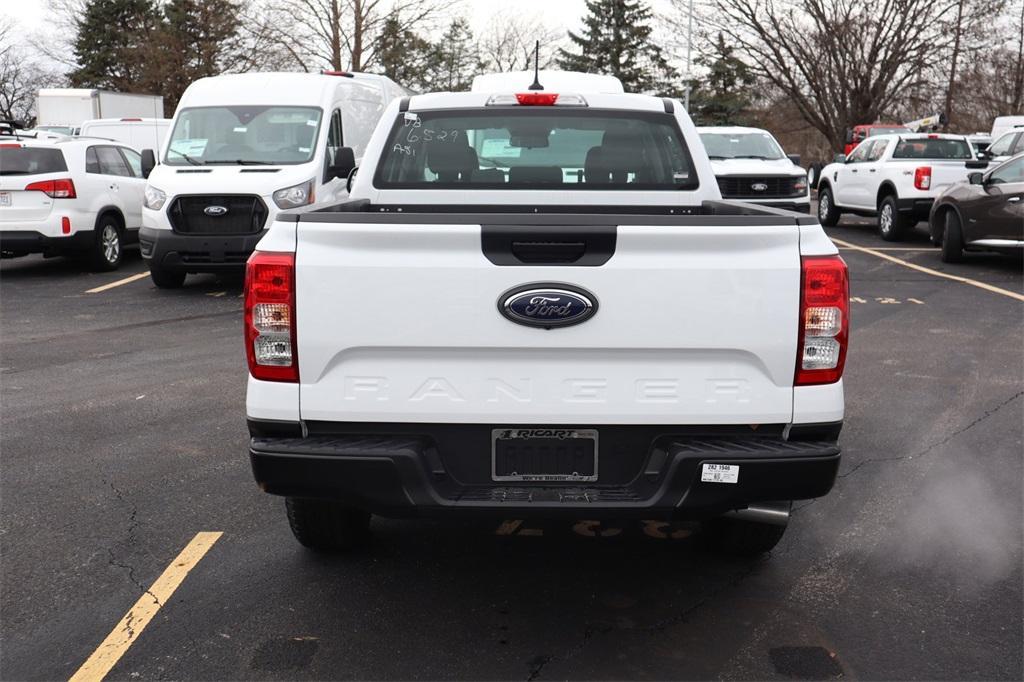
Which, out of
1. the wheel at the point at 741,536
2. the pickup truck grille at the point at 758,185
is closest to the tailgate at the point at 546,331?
the wheel at the point at 741,536

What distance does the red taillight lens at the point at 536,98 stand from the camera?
4.86m

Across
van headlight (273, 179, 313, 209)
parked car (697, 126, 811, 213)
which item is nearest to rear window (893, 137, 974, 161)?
parked car (697, 126, 811, 213)

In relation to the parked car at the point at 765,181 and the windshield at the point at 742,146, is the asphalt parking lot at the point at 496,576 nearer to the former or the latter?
the parked car at the point at 765,181

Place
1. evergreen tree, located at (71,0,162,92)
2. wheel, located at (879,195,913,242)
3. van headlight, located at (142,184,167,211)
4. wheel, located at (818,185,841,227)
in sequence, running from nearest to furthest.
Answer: van headlight, located at (142,184,167,211) < wheel, located at (879,195,913,242) < wheel, located at (818,185,841,227) < evergreen tree, located at (71,0,162,92)

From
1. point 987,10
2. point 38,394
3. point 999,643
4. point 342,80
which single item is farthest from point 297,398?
point 987,10

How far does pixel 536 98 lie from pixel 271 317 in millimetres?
2236

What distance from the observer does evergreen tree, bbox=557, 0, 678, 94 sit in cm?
6184

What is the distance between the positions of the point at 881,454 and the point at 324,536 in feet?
10.6

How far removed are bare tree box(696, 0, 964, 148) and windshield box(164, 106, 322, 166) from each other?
106ft

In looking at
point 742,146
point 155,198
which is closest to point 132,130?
point 155,198

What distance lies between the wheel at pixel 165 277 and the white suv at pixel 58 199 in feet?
5.32

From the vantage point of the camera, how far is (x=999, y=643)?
11.3 ft

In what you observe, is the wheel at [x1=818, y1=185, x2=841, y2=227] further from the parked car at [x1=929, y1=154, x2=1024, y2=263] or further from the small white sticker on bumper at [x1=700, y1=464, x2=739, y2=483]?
the small white sticker on bumper at [x1=700, y1=464, x2=739, y2=483]

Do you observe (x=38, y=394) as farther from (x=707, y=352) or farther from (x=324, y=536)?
(x=707, y=352)
